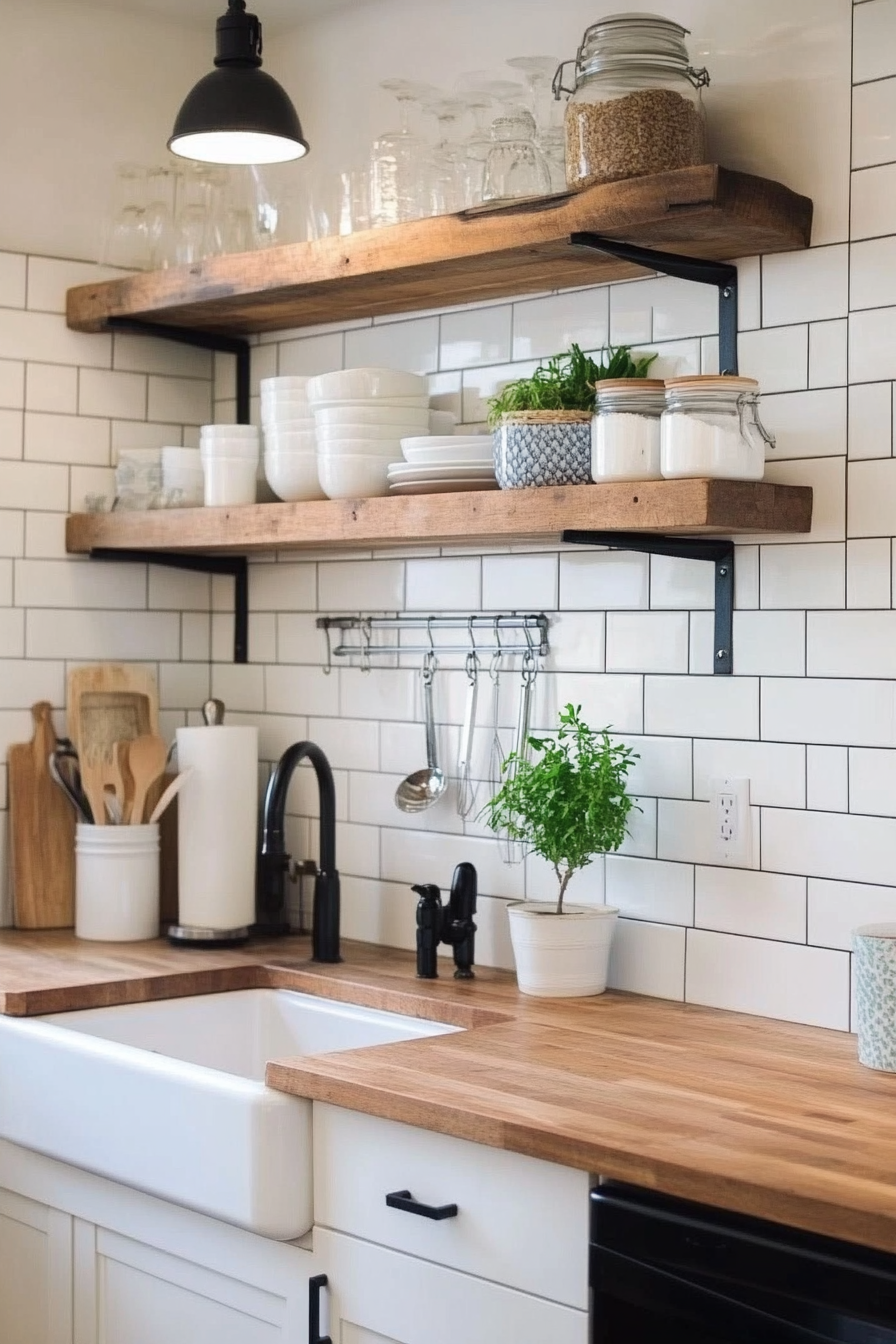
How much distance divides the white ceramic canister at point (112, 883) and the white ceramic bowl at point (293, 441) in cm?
73

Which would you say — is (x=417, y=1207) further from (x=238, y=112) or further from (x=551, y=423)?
(x=238, y=112)

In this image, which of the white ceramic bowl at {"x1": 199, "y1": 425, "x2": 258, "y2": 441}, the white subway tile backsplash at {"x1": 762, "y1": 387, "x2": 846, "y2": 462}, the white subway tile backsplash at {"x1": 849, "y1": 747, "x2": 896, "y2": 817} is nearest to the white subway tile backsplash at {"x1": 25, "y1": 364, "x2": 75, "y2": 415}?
the white ceramic bowl at {"x1": 199, "y1": 425, "x2": 258, "y2": 441}

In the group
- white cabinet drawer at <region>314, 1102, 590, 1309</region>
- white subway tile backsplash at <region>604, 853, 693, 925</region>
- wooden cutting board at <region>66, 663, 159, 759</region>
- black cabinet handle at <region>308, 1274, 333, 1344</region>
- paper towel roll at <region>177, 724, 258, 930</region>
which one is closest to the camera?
white cabinet drawer at <region>314, 1102, 590, 1309</region>

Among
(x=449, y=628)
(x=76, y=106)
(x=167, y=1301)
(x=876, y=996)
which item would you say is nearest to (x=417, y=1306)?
(x=167, y=1301)

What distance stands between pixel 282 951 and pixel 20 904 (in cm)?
51

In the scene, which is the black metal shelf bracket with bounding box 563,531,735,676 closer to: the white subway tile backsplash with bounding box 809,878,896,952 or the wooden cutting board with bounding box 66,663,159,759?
the white subway tile backsplash with bounding box 809,878,896,952

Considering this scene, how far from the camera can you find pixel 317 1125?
202 cm

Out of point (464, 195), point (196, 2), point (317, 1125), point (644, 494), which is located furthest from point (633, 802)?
point (196, 2)

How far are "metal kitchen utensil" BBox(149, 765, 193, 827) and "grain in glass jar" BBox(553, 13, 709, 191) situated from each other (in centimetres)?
125

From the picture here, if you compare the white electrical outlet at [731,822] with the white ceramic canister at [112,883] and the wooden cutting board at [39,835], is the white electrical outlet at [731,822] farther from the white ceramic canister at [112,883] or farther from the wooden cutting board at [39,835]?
the wooden cutting board at [39,835]

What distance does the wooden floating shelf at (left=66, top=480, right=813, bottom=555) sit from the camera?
213 centimetres

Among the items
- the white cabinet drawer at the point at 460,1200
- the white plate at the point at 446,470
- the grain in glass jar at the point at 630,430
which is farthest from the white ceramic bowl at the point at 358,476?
the white cabinet drawer at the point at 460,1200

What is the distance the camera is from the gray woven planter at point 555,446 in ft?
7.49

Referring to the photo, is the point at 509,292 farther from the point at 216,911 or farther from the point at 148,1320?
the point at 148,1320
